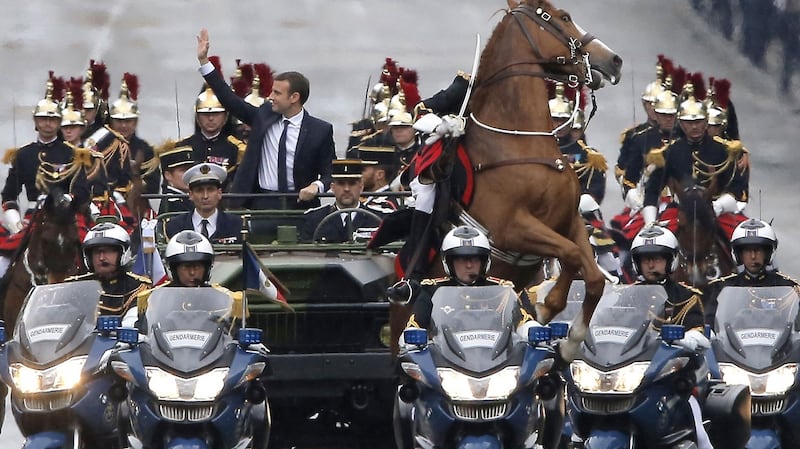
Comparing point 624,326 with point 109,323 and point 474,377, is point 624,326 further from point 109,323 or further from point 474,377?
point 109,323

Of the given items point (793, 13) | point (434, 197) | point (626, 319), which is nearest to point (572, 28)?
point (434, 197)

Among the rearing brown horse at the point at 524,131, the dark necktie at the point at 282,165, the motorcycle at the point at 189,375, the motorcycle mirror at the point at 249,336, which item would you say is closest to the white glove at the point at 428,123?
the rearing brown horse at the point at 524,131

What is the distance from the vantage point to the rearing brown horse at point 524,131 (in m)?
16.5

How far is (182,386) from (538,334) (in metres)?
1.92

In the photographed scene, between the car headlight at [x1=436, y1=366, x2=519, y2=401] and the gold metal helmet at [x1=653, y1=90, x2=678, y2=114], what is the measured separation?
10062 millimetres

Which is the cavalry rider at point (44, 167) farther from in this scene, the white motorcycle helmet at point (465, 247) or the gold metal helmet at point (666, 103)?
the white motorcycle helmet at point (465, 247)

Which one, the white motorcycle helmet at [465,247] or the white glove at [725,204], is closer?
the white motorcycle helmet at [465,247]

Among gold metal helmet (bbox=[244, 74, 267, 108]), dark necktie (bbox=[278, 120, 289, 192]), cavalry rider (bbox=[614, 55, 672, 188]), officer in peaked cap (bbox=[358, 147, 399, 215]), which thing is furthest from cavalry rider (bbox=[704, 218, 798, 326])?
cavalry rider (bbox=[614, 55, 672, 188])

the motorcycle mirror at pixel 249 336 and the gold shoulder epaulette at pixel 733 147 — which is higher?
the gold shoulder epaulette at pixel 733 147

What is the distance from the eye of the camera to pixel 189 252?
1450 cm

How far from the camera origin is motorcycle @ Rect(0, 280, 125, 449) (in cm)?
1432

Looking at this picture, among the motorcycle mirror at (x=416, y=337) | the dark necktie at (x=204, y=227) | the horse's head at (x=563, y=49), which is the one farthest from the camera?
the dark necktie at (x=204, y=227)

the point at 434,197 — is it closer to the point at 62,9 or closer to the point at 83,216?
the point at 83,216

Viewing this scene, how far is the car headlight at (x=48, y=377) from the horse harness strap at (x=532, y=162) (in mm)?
3502
